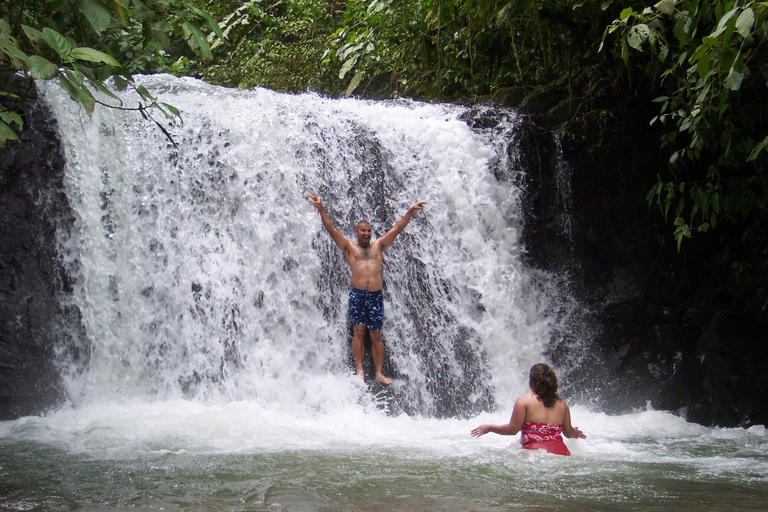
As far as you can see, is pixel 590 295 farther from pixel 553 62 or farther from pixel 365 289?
pixel 553 62

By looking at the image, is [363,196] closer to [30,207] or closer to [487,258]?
[487,258]

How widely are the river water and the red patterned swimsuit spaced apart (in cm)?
8

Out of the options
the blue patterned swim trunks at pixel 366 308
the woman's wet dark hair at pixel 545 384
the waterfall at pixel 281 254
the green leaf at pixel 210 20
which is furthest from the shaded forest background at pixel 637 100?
the blue patterned swim trunks at pixel 366 308

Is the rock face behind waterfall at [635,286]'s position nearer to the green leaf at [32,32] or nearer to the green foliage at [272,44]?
the green leaf at [32,32]

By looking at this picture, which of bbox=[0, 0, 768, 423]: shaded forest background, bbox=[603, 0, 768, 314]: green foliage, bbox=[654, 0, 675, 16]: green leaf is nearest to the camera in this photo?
bbox=[603, 0, 768, 314]: green foliage

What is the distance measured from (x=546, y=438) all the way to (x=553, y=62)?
19.8 ft

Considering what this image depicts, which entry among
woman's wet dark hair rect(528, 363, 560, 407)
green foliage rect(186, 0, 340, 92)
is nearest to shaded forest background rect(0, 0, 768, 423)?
woman's wet dark hair rect(528, 363, 560, 407)

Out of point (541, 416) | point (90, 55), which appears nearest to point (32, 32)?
point (90, 55)

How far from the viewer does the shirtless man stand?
22.9 ft

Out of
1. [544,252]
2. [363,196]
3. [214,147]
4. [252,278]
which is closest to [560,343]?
[544,252]

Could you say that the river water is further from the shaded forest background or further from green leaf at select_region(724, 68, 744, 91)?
green leaf at select_region(724, 68, 744, 91)

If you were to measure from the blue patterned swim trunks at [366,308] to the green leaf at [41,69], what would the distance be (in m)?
4.66

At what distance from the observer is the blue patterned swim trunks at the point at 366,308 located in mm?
7027

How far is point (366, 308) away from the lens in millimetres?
7031
